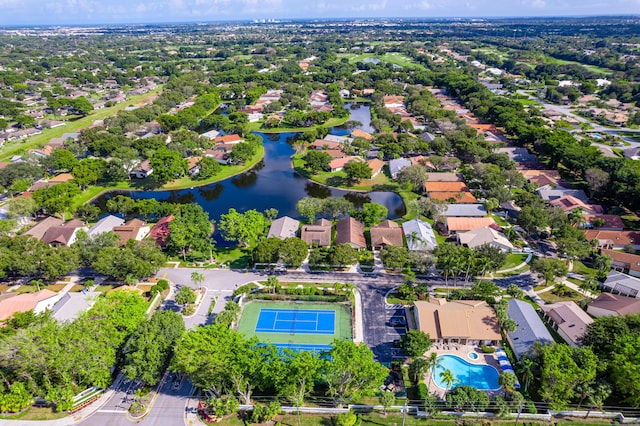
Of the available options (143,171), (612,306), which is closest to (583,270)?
(612,306)

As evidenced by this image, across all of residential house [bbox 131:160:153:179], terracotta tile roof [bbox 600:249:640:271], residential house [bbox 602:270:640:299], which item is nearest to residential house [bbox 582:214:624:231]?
terracotta tile roof [bbox 600:249:640:271]

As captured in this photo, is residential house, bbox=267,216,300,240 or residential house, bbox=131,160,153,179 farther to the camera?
residential house, bbox=131,160,153,179

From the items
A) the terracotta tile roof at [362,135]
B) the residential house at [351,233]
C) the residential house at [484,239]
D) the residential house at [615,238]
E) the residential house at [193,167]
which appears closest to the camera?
the residential house at [484,239]

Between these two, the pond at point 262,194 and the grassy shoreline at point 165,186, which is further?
the grassy shoreline at point 165,186

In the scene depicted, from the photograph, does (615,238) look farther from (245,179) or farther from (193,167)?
(193,167)

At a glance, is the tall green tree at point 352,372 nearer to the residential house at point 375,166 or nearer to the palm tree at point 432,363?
the palm tree at point 432,363

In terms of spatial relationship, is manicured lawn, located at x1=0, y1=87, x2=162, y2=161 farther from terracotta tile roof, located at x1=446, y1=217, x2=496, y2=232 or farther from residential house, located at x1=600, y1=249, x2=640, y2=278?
residential house, located at x1=600, y1=249, x2=640, y2=278

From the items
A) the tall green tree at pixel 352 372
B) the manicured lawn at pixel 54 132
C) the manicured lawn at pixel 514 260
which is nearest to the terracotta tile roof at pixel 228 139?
the manicured lawn at pixel 54 132
